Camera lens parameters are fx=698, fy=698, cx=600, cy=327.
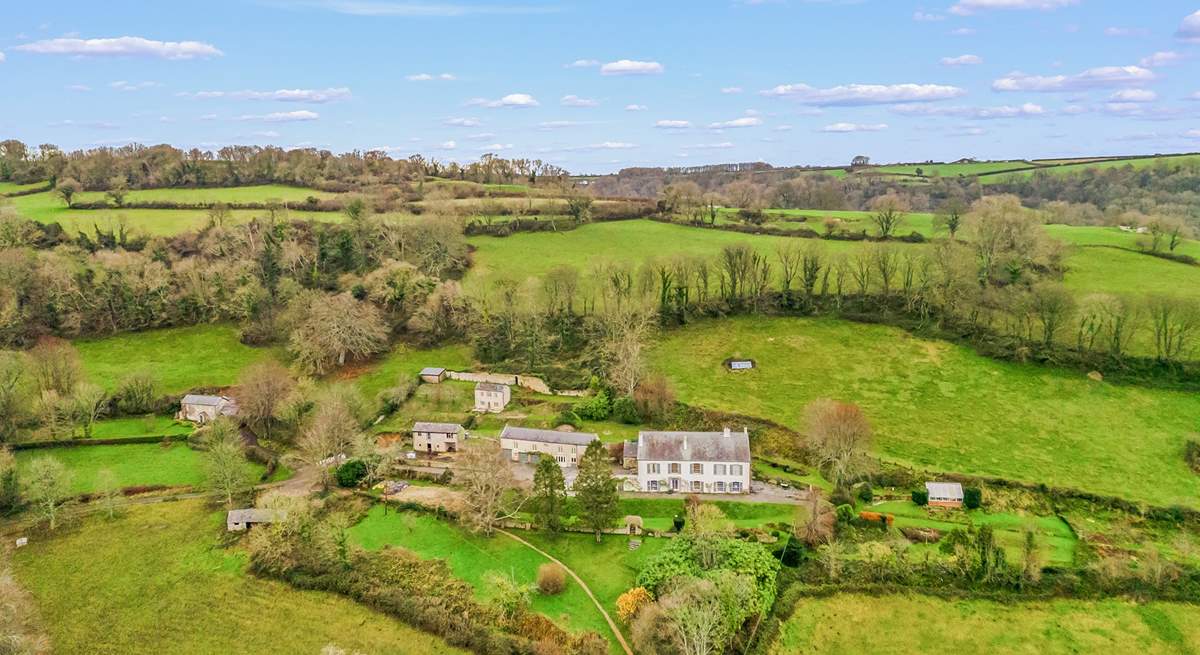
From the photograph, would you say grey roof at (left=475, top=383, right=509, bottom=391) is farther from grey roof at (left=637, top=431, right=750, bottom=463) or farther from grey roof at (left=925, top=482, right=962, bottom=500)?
grey roof at (left=925, top=482, right=962, bottom=500)

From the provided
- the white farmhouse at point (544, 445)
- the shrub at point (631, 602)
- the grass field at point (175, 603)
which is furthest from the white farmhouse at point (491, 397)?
the shrub at point (631, 602)

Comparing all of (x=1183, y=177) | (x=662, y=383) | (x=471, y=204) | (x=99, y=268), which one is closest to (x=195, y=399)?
(x=99, y=268)

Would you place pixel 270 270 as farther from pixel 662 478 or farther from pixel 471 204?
pixel 662 478

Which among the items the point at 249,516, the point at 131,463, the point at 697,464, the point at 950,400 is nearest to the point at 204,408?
the point at 131,463

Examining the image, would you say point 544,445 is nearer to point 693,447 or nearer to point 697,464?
point 693,447

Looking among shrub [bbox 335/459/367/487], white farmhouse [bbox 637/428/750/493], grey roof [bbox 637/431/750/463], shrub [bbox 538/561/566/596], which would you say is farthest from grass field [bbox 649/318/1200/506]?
shrub [bbox 335/459/367/487]

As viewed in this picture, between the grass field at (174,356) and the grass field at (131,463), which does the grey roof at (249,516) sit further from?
the grass field at (174,356)
